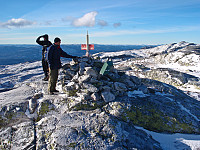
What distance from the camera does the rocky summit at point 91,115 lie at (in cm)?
586

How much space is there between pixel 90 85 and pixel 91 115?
2162mm

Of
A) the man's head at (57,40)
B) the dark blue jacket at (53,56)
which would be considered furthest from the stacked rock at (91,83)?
the man's head at (57,40)

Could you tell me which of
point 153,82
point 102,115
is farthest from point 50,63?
point 153,82

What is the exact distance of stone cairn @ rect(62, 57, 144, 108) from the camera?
846 cm

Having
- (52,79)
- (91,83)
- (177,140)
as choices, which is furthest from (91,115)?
(177,140)

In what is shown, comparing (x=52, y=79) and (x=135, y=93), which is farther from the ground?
(x=52, y=79)

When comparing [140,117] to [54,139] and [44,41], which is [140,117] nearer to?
[54,139]

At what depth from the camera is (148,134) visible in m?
7.02

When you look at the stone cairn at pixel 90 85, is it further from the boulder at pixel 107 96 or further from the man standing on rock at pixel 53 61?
the man standing on rock at pixel 53 61

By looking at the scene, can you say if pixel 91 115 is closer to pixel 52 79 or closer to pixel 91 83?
pixel 91 83

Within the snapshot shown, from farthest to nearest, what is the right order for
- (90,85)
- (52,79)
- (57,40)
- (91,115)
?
1. (52,79)
2. (57,40)
3. (90,85)
4. (91,115)

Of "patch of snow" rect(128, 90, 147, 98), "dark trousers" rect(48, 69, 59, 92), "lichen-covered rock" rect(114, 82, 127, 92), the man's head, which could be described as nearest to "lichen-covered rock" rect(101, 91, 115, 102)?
"lichen-covered rock" rect(114, 82, 127, 92)

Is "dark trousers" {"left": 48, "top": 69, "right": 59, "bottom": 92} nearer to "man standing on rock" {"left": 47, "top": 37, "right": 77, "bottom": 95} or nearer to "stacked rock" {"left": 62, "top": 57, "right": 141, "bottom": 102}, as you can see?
"man standing on rock" {"left": 47, "top": 37, "right": 77, "bottom": 95}

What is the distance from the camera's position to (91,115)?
7.07 m
